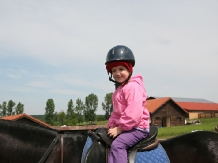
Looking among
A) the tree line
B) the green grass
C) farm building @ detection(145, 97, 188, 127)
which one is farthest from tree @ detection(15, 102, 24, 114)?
the green grass

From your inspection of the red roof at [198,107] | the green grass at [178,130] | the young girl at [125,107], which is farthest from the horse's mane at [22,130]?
the red roof at [198,107]

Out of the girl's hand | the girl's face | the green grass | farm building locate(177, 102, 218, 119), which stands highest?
the girl's face

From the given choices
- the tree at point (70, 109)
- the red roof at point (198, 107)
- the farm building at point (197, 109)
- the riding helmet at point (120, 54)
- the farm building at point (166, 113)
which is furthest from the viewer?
the tree at point (70, 109)

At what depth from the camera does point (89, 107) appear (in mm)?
101062

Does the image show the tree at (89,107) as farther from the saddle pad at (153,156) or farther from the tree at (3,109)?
the saddle pad at (153,156)

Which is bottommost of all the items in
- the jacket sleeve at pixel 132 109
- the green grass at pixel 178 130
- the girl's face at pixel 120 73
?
the green grass at pixel 178 130

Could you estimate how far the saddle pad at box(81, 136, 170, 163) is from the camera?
3.48 m

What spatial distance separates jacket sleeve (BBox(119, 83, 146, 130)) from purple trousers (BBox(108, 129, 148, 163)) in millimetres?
105

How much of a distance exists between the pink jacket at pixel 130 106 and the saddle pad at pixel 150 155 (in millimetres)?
362

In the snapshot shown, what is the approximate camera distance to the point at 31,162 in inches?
131

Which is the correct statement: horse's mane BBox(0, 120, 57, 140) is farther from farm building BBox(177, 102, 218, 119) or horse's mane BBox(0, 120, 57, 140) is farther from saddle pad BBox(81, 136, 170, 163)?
farm building BBox(177, 102, 218, 119)

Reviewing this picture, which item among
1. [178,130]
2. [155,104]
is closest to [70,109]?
[155,104]

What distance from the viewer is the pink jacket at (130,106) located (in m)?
3.46

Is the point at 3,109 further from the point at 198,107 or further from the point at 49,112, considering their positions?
the point at 198,107
